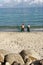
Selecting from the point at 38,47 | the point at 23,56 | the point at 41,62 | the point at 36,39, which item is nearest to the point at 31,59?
the point at 23,56

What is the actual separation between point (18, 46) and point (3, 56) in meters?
6.60

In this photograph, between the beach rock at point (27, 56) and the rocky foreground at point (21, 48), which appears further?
the rocky foreground at point (21, 48)

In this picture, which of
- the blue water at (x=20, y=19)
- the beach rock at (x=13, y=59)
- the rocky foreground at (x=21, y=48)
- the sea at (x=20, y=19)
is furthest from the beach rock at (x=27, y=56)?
the blue water at (x=20, y=19)

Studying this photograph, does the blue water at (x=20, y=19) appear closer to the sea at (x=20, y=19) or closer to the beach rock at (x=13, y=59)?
the sea at (x=20, y=19)

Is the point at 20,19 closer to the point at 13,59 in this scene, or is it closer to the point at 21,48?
the point at 21,48

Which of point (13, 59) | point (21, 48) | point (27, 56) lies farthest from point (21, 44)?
point (13, 59)

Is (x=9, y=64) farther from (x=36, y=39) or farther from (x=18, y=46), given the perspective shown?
(x=36, y=39)

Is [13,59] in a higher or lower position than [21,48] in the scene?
higher

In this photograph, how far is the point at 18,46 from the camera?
16.4m

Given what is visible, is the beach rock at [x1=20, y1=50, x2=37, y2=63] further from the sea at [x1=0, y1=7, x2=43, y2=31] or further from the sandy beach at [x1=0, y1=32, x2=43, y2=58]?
the sea at [x1=0, y1=7, x2=43, y2=31]

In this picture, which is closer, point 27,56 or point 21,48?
point 27,56

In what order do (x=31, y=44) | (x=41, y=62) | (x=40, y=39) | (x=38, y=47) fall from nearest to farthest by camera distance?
(x=41, y=62) → (x=38, y=47) → (x=31, y=44) → (x=40, y=39)

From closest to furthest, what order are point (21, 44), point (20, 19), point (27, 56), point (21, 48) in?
point (27, 56)
point (21, 48)
point (21, 44)
point (20, 19)

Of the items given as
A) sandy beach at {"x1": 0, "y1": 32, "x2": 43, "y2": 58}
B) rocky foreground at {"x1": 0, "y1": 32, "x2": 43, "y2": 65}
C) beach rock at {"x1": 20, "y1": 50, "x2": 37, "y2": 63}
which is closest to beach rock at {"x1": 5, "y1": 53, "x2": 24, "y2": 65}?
rocky foreground at {"x1": 0, "y1": 32, "x2": 43, "y2": 65}
